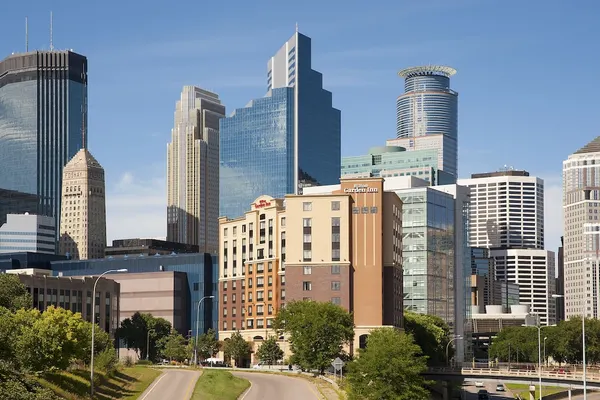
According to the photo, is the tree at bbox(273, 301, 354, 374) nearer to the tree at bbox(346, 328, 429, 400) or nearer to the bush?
the tree at bbox(346, 328, 429, 400)

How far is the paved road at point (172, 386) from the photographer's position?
330 ft

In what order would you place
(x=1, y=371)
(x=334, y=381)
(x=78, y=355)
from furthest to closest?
(x=334, y=381) < (x=78, y=355) < (x=1, y=371)

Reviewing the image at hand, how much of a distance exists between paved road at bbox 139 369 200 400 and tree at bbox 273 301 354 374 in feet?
109

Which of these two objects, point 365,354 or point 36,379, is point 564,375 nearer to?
point 365,354

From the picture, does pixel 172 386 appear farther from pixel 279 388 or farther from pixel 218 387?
pixel 279 388

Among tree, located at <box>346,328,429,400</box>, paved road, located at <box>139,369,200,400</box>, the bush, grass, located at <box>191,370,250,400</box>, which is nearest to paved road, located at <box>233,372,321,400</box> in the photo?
grass, located at <box>191,370,250,400</box>

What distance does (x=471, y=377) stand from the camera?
183375mm

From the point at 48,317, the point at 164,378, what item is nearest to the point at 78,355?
the point at 48,317

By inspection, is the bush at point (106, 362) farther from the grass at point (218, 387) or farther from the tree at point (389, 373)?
the tree at point (389, 373)

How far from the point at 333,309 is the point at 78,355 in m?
78.0

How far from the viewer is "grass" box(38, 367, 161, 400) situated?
87.8m

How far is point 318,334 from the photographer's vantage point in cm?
16238

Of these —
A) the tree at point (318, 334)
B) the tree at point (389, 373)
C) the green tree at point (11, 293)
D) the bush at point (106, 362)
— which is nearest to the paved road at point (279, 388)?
the tree at point (389, 373)

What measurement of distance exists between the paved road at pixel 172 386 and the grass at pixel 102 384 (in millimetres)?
913
